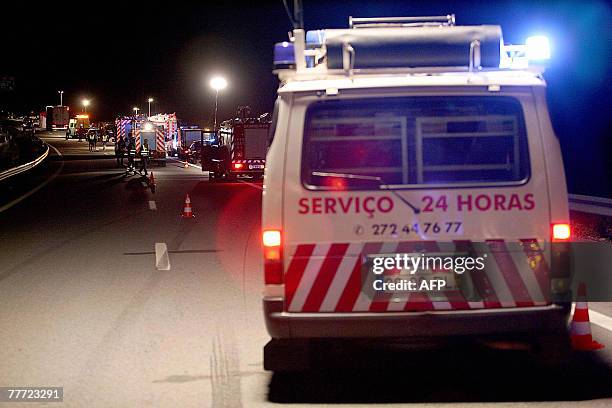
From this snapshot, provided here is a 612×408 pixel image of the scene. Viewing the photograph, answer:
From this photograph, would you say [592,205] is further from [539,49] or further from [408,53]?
[408,53]

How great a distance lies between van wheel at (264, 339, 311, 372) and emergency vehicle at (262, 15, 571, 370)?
20 centimetres

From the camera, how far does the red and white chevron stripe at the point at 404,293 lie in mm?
5852

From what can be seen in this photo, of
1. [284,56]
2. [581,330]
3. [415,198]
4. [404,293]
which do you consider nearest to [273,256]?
[404,293]

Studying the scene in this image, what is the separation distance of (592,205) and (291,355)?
1221 centimetres

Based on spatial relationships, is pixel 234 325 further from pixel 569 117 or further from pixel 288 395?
pixel 569 117

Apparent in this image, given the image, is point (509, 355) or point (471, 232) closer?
point (471, 232)

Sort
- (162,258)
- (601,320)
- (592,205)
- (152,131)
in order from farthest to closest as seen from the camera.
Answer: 1. (152,131)
2. (592,205)
3. (162,258)
4. (601,320)

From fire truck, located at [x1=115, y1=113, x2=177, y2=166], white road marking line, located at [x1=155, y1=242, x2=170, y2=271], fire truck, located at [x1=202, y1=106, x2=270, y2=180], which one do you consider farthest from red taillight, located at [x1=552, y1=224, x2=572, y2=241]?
fire truck, located at [x1=115, y1=113, x2=177, y2=166]

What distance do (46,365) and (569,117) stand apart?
125 feet

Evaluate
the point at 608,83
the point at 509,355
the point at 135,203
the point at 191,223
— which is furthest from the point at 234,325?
the point at 608,83

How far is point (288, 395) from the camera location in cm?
622

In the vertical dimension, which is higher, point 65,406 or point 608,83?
point 608,83

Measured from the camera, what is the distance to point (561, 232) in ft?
19.1

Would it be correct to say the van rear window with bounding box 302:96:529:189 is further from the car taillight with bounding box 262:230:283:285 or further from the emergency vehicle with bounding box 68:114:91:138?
the emergency vehicle with bounding box 68:114:91:138
